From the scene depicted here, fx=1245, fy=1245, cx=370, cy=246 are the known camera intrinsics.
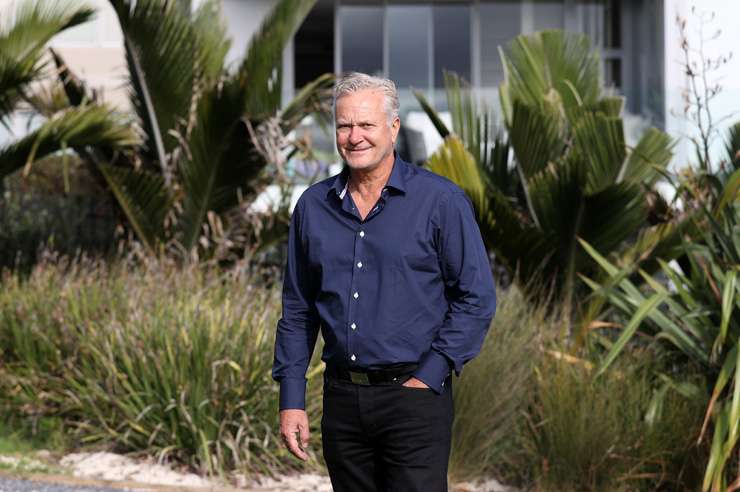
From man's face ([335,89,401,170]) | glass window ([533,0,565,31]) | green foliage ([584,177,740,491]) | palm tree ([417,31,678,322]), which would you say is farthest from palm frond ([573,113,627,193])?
glass window ([533,0,565,31])

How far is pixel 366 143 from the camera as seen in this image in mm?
3568

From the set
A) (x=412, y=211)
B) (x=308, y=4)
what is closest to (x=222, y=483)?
(x=412, y=211)

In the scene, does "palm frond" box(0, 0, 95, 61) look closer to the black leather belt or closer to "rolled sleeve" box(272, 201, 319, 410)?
"rolled sleeve" box(272, 201, 319, 410)

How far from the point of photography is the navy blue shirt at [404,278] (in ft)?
11.7

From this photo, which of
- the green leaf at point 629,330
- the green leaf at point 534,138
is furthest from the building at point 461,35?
the green leaf at point 629,330

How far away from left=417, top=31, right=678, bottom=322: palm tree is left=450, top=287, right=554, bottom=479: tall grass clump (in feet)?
4.79

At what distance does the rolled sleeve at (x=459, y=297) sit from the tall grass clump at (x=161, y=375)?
3.29 metres

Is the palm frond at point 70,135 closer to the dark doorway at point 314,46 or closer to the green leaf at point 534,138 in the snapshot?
the green leaf at point 534,138

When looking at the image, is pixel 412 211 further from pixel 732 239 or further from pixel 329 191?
pixel 732 239

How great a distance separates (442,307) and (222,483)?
10.9 ft

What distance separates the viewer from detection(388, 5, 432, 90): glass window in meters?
17.6

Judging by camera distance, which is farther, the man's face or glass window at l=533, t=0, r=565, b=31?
glass window at l=533, t=0, r=565, b=31

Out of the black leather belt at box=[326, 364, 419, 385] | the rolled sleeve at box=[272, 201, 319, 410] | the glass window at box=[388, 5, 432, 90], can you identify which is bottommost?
the black leather belt at box=[326, 364, 419, 385]

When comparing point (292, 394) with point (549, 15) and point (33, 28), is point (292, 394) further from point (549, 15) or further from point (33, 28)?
point (549, 15)
